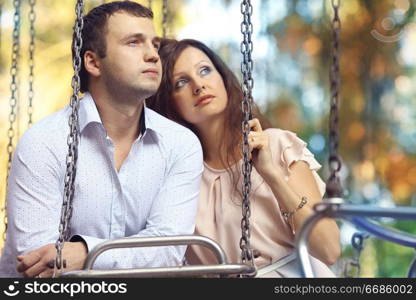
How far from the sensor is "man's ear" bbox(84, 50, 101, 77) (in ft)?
7.28

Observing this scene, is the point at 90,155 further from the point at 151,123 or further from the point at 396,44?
the point at 396,44

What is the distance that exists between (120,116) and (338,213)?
2.84ft

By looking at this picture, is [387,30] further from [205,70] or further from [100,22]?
[100,22]

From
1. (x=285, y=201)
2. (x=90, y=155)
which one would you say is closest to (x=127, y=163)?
(x=90, y=155)

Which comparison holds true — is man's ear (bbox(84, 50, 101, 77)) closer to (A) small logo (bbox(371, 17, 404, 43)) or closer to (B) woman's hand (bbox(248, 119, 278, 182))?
(B) woman's hand (bbox(248, 119, 278, 182))

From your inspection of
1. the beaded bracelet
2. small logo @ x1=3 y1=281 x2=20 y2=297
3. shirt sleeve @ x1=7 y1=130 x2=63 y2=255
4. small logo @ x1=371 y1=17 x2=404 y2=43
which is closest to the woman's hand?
the beaded bracelet

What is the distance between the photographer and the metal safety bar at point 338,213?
56.1 inches

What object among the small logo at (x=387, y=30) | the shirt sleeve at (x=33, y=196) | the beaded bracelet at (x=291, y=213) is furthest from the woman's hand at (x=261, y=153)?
the small logo at (x=387, y=30)

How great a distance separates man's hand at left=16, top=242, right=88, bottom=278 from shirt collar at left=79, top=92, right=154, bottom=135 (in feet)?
1.01

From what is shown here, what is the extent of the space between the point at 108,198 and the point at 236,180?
1.22ft

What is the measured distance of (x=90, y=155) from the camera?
6.94ft

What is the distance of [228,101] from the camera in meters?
2.39

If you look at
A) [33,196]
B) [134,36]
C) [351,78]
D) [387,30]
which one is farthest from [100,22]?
[387,30]

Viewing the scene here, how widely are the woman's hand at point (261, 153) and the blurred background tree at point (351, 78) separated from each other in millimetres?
4153
